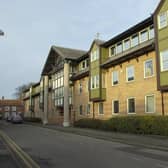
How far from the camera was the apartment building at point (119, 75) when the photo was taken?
75.0 ft

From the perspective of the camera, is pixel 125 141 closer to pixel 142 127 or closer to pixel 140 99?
pixel 142 127

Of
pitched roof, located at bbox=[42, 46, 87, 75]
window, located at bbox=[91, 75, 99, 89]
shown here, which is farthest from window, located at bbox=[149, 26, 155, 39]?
pitched roof, located at bbox=[42, 46, 87, 75]

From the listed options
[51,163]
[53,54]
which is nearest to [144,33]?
[51,163]

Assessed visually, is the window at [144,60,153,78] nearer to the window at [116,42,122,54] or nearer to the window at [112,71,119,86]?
the window at [112,71,119,86]

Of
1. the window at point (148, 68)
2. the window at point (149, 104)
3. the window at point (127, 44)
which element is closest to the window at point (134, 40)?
the window at point (127, 44)

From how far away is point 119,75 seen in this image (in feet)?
96.7

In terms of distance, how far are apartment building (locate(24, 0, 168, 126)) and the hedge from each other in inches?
73.7

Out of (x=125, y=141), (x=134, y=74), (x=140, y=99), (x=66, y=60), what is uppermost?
(x=66, y=60)

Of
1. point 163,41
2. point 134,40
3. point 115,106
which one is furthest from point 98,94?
point 163,41

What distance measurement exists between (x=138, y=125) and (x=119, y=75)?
26.5ft

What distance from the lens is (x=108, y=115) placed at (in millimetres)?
30922

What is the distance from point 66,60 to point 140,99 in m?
16.9

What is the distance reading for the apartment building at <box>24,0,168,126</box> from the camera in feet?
75.0

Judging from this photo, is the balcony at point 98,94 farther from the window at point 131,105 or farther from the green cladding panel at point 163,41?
the green cladding panel at point 163,41
